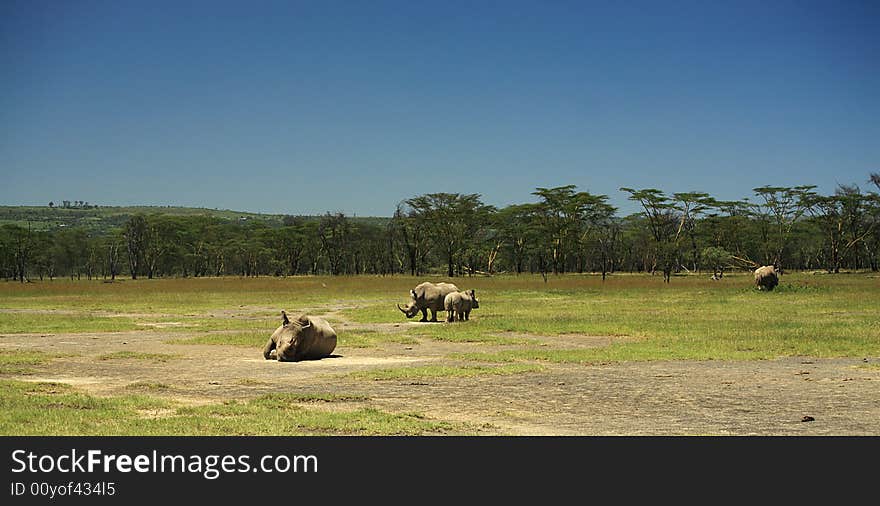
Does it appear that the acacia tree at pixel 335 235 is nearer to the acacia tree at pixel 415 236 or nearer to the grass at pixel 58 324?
the acacia tree at pixel 415 236

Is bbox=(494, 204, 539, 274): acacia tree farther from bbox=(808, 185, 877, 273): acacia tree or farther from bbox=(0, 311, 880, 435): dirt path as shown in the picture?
bbox=(0, 311, 880, 435): dirt path

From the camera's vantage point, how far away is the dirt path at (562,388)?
39.5ft

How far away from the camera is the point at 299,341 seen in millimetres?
20469

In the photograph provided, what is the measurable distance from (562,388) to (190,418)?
22.5 ft

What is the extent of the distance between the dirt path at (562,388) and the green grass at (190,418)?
2.75 feet

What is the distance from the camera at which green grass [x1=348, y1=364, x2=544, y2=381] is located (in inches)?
675

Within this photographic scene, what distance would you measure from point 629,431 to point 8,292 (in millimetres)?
62541

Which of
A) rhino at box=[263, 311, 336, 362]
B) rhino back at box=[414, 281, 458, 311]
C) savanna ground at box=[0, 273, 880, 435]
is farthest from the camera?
rhino back at box=[414, 281, 458, 311]

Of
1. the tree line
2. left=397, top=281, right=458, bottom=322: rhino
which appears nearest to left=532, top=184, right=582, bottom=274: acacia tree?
the tree line

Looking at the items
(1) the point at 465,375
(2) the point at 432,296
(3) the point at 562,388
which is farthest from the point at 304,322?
(2) the point at 432,296

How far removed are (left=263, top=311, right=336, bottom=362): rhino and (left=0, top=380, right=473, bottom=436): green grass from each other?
6405 millimetres

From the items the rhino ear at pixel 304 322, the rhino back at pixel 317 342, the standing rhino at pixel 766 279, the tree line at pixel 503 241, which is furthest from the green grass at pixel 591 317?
the tree line at pixel 503 241

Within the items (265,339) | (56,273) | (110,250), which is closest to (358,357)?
(265,339)

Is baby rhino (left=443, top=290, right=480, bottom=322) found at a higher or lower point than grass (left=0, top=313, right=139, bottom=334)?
higher
